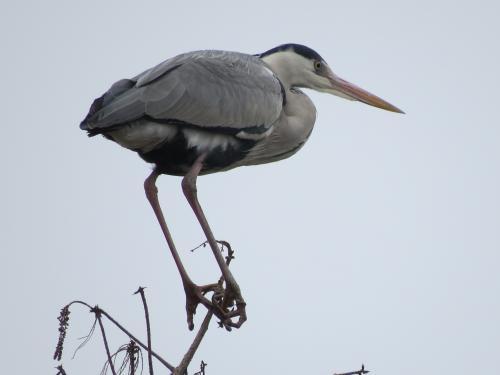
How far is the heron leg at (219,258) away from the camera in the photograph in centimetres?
463

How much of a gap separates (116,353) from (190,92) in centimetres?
217

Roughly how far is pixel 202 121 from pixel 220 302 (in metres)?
1.10

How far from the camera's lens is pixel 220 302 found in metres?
4.73

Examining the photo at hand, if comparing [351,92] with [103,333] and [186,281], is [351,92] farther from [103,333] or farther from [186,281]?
[103,333]

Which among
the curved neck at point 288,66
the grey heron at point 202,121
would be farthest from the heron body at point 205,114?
the curved neck at point 288,66

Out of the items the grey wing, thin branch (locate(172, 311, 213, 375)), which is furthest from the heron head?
thin branch (locate(172, 311, 213, 375))

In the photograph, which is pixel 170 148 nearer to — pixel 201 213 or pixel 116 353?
pixel 201 213

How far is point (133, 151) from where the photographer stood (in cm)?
507

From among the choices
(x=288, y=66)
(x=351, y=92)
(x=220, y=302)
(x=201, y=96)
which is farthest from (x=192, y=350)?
(x=351, y=92)

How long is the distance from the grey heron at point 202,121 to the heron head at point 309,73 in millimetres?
238

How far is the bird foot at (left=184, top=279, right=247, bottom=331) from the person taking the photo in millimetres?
4602

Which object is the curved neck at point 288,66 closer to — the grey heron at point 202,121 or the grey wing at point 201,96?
the grey heron at point 202,121

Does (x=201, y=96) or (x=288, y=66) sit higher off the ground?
(x=288, y=66)

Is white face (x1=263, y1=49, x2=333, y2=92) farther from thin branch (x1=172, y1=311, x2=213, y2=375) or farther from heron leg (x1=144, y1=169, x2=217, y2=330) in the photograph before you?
thin branch (x1=172, y1=311, x2=213, y2=375)
